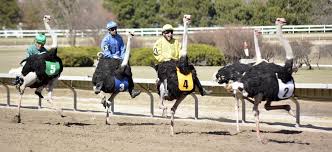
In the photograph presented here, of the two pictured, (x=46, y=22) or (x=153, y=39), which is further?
(x=153, y=39)

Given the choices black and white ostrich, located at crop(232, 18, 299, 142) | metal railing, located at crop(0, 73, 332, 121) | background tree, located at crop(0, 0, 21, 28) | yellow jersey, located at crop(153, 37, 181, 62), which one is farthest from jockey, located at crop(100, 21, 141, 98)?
background tree, located at crop(0, 0, 21, 28)

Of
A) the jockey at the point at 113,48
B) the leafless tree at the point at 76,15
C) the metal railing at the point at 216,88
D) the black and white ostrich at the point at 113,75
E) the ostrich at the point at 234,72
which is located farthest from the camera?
the leafless tree at the point at 76,15

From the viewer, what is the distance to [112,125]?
628 inches

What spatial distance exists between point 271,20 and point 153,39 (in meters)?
8.50

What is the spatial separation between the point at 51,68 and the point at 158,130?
2.64 metres

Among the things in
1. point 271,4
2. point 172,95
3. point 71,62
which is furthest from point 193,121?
point 271,4

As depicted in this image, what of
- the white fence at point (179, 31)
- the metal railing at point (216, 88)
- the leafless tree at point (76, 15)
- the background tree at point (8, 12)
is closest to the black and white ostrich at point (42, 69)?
the metal railing at point (216, 88)

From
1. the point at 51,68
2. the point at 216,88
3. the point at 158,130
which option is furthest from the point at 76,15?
the point at 158,130

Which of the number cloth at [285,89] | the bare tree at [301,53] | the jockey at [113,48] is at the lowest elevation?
the bare tree at [301,53]

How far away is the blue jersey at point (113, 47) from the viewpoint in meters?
15.7

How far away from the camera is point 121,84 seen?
50.2 feet

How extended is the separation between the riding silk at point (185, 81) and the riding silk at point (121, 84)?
2.12 m

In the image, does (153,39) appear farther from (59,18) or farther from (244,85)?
(244,85)

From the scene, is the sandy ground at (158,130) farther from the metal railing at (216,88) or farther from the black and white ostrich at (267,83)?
the black and white ostrich at (267,83)
